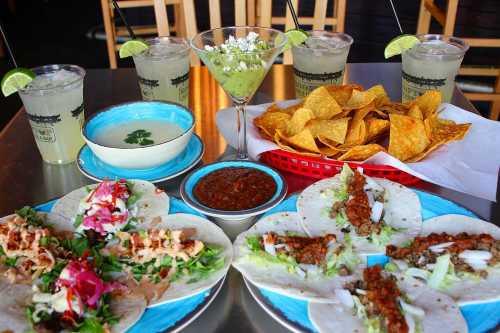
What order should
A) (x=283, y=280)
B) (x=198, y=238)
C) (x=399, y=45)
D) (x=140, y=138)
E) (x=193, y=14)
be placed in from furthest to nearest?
(x=193, y=14)
(x=399, y=45)
(x=140, y=138)
(x=198, y=238)
(x=283, y=280)

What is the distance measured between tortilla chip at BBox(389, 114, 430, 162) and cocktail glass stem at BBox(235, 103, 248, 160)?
1.79 ft

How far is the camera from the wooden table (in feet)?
4.40

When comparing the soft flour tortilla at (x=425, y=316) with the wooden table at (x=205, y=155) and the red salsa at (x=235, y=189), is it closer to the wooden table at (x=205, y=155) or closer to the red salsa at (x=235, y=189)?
the wooden table at (x=205, y=155)

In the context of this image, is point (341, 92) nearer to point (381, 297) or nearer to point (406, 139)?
point (406, 139)

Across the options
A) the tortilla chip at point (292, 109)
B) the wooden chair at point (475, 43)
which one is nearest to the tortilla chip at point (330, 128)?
the tortilla chip at point (292, 109)

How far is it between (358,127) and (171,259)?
89cm

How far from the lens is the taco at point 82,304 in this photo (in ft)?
3.82

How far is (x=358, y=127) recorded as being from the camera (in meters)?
1.88

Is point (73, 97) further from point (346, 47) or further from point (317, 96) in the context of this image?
point (346, 47)

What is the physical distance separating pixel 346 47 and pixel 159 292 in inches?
57.5

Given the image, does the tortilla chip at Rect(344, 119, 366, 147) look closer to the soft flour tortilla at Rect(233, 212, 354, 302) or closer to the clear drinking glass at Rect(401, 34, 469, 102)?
the clear drinking glass at Rect(401, 34, 469, 102)

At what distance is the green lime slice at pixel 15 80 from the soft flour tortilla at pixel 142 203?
1.50 ft

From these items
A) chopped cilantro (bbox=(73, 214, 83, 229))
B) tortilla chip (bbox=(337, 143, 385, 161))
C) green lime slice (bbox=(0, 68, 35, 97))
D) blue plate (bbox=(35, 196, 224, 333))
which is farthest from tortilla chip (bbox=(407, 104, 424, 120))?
green lime slice (bbox=(0, 68, 35, 97))

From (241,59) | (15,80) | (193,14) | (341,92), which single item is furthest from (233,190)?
(193,14)
